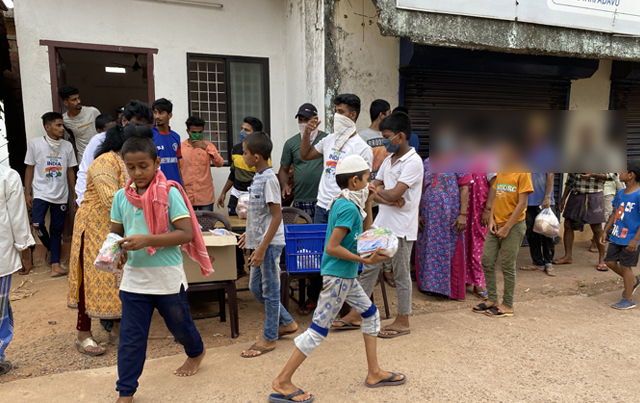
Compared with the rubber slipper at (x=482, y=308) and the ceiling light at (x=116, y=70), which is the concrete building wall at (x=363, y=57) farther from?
the ceiling light at (x=116, y=70)

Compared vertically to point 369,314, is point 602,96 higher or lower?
higher

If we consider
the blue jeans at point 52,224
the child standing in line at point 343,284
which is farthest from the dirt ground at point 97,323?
the child standing in line at point 343,284

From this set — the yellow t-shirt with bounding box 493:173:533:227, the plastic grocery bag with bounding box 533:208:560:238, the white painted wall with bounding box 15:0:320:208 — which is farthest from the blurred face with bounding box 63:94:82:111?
the plastic grocery bag with bounding box 533:208:560:238

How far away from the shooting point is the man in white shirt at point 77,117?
216 inches

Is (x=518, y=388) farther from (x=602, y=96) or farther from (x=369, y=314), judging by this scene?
(x=602, y=96)

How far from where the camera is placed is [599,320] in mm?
4336

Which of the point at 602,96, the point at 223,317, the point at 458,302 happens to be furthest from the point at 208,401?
the point at 602,96

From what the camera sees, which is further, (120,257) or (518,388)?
(518,388)

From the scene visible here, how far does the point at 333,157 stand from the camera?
4289 millimetres

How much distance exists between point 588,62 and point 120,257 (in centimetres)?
791

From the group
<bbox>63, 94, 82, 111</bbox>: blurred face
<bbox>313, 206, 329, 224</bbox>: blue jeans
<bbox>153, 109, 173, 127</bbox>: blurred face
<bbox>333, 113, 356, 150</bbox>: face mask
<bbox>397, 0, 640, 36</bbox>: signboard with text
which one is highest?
<bbox>397, 0, 640, 36</bbox>: signboard with text

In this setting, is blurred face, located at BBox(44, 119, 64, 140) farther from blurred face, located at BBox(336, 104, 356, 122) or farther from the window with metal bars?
blurred face, located at BBox(336, 104, 356, 122)

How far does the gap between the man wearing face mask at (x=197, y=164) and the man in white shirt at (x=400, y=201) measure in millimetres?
2605

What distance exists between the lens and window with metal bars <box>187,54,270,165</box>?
6.30 metres
